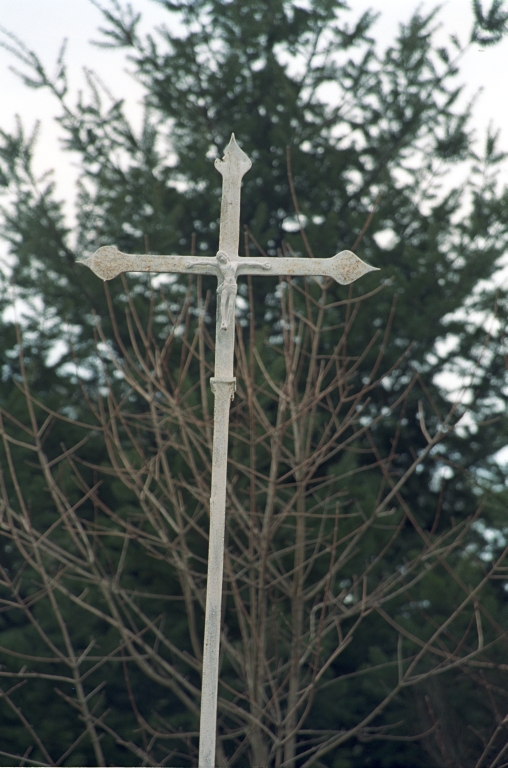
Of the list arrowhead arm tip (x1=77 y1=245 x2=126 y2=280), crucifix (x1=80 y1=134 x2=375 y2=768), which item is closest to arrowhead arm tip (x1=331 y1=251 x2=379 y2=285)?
crucifix (x1=80 y1=134 x2=375 y2=768)

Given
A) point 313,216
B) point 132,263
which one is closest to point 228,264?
point 132,263

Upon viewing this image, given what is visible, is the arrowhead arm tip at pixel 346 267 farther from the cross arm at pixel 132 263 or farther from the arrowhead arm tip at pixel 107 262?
the arrowhead arm tip at pixel 107 262

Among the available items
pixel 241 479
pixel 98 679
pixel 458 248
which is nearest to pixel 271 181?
pixel 458 248

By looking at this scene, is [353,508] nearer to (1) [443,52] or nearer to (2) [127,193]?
(2) [127,193]

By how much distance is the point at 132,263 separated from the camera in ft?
10.5

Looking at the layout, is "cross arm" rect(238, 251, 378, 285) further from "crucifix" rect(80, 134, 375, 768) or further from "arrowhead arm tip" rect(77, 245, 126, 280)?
"arrowhead arm tip" rect(77, 245, 126, 280)

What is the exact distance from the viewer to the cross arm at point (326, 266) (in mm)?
3191

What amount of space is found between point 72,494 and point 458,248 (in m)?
3.78

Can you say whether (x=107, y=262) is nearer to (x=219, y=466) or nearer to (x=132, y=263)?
(x=132, y=263)

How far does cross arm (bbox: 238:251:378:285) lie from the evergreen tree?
12.8 feet

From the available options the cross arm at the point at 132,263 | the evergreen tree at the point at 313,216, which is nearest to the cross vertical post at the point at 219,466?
the cross arm at the point at 132,263

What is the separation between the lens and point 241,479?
670cm

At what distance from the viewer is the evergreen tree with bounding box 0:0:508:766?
750 centimetres

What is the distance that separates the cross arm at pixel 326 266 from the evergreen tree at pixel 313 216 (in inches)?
153
